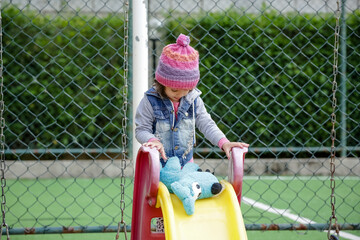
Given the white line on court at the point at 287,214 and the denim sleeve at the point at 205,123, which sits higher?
the denim sleeve at the point at 205,123

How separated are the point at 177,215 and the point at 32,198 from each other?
2891 millimetres

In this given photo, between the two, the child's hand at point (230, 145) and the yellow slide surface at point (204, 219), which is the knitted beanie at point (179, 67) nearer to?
the child's hand at point (230, 145)

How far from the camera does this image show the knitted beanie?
8.02 feet

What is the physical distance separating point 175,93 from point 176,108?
5.0 inches

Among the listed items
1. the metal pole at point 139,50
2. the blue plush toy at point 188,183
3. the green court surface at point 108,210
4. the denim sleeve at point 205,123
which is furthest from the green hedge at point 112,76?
the blue plush toy at point 188,183

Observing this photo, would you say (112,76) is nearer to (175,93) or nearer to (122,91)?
(122,91)

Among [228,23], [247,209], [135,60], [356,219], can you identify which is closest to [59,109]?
[228,23]

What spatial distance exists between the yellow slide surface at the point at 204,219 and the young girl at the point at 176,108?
12.4 inches

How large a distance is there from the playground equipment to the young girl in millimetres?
157

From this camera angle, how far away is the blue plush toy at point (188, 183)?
219 cm

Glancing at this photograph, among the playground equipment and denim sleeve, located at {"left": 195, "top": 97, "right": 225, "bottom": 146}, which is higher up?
denim sleeve, located at {"left": 195, "top": 97, "right": 225, "bottom": 146}

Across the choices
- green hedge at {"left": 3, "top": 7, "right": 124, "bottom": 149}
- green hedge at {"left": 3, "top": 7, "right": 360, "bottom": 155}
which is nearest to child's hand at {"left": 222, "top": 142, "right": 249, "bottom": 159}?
green hedge at {"left": 3, "top": 7, "right": 360, "bottom": 155}

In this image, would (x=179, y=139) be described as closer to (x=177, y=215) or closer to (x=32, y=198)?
(x=177, y=215)

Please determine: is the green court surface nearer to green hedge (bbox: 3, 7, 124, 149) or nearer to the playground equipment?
green hedge (bbox: 3, 7, 124, 149)
